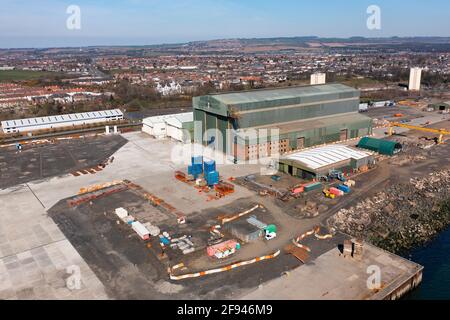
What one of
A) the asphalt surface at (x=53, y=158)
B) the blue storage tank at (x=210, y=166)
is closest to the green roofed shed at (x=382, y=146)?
the blue storage tank at (x=210, y=166)

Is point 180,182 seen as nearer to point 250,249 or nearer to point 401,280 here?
point 250,249

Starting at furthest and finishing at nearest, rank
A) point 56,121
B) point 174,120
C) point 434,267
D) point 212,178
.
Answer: point 56,121 → point 174,120 → point 212,178 → point 434,267

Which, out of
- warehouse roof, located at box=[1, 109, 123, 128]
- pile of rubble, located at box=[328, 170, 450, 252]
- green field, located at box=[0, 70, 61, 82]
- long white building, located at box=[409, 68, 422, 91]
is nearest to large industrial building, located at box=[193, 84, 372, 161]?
pile of rubble, located at box=[328, 170, 450, 252]

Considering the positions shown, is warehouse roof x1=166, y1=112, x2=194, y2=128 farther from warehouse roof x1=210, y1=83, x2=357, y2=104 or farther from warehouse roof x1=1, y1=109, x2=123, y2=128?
warehouse roof x1=1, y1=109, x2=123, y2=128

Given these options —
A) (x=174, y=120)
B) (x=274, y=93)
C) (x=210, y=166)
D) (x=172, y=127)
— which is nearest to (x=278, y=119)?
(x=274, y=93)

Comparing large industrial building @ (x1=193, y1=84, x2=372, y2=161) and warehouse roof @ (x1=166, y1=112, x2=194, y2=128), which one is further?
warehouse roof @ (x1=166, y1=112, x2=194, y2=128)

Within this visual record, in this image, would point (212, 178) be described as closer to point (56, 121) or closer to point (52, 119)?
point (56, 121)
